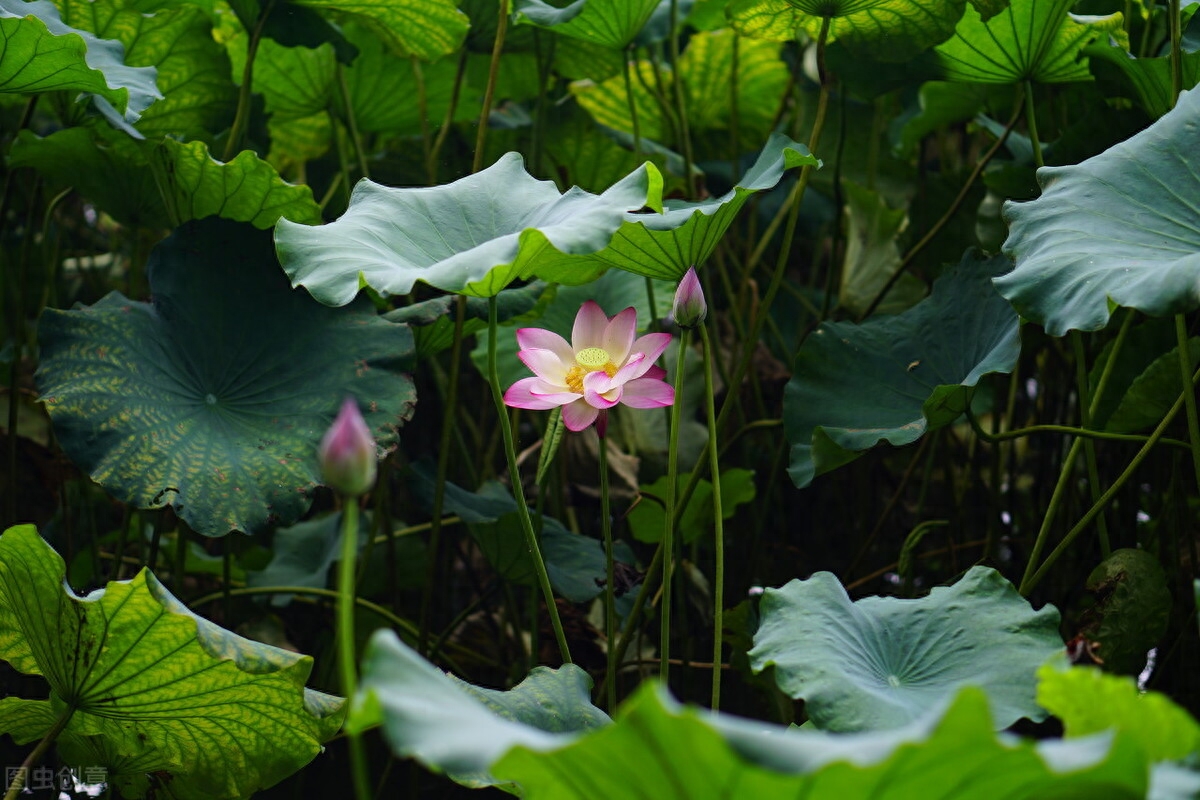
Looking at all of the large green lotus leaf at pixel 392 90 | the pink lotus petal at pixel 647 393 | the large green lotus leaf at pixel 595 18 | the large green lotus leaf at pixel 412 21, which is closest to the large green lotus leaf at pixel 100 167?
the large green lotus leaf at pixel 412 21

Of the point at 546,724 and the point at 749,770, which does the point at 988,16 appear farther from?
the point at 749,770

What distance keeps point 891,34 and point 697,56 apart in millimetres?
612

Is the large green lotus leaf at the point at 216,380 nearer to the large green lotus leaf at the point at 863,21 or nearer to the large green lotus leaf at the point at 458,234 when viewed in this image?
the large green lotus leaf at the point at 458,234

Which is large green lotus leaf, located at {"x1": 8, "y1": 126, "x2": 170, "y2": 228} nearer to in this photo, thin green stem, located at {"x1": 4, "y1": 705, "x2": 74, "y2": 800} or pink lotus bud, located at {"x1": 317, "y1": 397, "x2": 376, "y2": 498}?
thin green stem, located at {"x1": 4, "y1": 705, "x2": 74, "y2": 800}

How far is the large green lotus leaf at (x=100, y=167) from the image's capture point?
1.27 m

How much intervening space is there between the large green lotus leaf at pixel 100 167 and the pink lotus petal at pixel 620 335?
630 millimetres

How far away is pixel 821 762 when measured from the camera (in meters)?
0.43

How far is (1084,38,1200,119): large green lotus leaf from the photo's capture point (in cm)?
112

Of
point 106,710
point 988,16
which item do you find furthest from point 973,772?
point 988,16

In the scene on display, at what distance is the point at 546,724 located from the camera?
0.82 metres

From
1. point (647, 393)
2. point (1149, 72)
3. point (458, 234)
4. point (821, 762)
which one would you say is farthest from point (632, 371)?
point (1149, 72)

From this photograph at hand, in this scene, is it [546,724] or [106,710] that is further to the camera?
[106,710]

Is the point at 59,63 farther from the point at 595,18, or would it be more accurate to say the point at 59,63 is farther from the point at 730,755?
the point at 730,755

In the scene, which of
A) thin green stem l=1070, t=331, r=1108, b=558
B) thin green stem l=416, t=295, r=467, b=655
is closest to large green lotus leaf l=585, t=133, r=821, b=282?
thin green stem l=416, t=295, r=467, b=655
